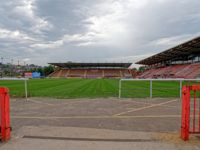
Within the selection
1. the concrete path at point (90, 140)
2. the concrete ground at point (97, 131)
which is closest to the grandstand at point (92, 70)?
the concrete ground at point (97, 131)

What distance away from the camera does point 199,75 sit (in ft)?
154

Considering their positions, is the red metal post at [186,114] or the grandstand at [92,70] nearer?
the red metal post at [186,114]

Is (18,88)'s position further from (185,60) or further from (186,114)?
(185,60)

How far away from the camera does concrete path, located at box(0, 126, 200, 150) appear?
18.1ft

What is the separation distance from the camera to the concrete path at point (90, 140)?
217 inches

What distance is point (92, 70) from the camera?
129 meters

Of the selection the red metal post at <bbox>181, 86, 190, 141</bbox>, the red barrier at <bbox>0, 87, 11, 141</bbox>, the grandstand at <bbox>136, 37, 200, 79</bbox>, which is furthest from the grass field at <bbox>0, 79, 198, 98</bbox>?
the grandstand at <bbox>136, 37, 200, 79</bbox>

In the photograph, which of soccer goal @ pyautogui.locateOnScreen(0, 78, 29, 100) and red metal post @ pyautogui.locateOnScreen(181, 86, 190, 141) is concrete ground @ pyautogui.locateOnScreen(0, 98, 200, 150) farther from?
soccer goal @ pyautogui.locateOnScreen(0, 78, 29, 100)

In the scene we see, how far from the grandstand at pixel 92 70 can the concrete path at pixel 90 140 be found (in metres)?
113

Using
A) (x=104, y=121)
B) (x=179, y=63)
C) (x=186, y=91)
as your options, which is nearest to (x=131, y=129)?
(x=104, y=121)

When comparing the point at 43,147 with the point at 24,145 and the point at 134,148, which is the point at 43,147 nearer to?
the point at 24,145

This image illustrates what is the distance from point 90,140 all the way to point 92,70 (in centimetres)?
12296

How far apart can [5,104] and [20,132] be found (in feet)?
3.19

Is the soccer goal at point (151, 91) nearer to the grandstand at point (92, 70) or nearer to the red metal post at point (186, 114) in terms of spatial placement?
the red metal post at point (186, 114)
